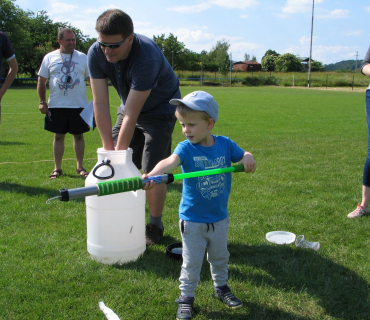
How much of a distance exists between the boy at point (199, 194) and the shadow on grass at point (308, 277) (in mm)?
501

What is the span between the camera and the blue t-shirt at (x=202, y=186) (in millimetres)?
2566

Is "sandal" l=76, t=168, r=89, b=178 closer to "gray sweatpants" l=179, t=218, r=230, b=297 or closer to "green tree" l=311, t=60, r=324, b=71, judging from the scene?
"gray sweatpants" l=179, t=218, r=230, b=297

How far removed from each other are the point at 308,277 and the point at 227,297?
78cm

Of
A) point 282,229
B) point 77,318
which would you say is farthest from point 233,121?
point 77,318

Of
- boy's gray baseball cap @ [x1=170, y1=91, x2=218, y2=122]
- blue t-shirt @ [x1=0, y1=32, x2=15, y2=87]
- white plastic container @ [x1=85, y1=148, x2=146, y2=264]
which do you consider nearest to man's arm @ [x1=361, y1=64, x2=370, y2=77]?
boy's gray baseball cap @ [x1=170, y1=91, x2=218, y2=122]

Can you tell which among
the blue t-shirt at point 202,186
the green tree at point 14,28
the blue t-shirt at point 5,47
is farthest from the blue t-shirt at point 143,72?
the green tree at point 14,28

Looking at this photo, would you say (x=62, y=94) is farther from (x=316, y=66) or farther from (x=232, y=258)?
(x=316, y=66)

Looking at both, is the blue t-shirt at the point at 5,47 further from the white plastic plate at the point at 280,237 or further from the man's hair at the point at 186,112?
the white plastic plate at the point at 280,237

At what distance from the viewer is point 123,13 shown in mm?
2902

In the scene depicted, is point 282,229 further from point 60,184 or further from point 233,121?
point 233,121

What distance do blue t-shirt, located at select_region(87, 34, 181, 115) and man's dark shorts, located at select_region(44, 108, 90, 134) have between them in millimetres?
2749

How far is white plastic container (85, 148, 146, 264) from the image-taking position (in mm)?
3064

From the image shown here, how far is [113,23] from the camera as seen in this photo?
2.81 m

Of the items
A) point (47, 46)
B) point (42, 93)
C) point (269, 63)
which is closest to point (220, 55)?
point (269, 63)
